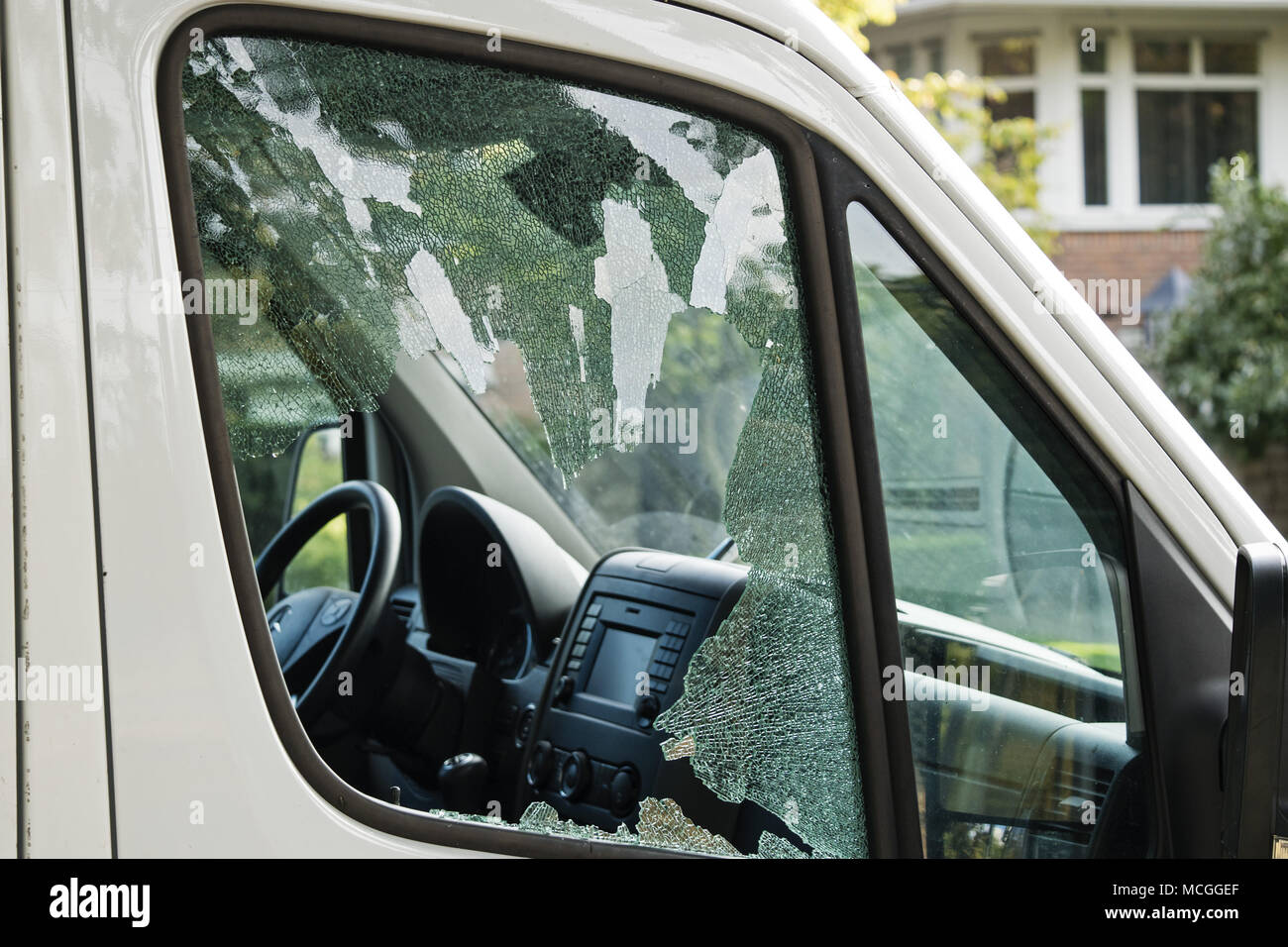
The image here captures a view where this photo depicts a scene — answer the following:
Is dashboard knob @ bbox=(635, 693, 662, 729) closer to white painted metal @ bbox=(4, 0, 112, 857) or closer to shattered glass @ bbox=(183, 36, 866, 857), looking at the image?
shattered glass @ bbox=(183, 36, 866, 857)

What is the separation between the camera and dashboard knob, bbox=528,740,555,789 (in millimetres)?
2031

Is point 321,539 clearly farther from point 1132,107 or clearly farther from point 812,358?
point 1132,107

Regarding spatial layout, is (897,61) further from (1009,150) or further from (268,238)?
(268,238)

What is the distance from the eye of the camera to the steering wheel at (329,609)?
2127 millimetres

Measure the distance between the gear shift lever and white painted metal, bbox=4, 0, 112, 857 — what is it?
0.86 metres

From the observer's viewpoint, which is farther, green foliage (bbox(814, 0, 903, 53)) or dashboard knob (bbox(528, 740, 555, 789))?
green foliage (bbox(814, 0, 903, 53))

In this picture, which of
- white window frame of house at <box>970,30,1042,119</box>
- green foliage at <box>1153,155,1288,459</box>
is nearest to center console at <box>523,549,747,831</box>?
green foliage at <box>1153,155,1288,459</box>

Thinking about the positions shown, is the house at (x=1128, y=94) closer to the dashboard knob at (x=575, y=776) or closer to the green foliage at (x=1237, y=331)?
the green foliage at (x=1237, y=331)

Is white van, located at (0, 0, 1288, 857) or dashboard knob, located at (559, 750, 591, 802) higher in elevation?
white van, located at (0, 0, 1288, 857)

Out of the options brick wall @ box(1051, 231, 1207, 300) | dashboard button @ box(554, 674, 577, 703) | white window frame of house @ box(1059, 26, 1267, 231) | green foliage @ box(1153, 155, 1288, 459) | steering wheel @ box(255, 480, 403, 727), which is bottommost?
dashboard button @ box(554, 674, 577, 703)

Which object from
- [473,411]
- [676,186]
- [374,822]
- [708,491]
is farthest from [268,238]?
[473,411]

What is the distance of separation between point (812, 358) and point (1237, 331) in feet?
35.0

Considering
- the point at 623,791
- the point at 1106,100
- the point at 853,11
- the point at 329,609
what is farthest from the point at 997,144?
the point at 623,791

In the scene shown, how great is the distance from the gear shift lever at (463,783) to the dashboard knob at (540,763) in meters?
0.08
